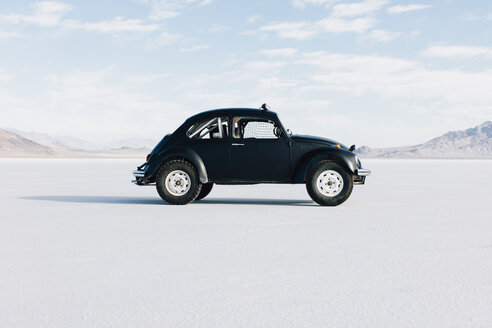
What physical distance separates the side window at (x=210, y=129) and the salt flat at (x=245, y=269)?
6.80 ft

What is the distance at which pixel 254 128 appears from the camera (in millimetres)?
12156

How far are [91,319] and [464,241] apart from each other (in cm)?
512

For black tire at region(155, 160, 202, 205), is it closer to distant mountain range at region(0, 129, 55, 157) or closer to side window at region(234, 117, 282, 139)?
side window at region(234, 117, 282, 139)

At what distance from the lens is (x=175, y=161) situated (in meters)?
11.9

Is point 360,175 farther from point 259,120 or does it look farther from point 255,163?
point 259,120

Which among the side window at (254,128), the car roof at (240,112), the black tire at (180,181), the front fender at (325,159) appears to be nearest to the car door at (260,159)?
the side window at (254,128)

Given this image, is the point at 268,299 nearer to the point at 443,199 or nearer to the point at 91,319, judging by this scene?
the point at 91,319

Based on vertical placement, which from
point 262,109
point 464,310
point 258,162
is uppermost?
point 262,109

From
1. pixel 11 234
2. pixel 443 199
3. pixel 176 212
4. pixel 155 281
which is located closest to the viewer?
pixel 155 281

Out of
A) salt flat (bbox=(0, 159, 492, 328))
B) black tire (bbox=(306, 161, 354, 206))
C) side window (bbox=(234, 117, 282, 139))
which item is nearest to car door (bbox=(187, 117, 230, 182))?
side window (bbox=(234, 117, 282, 139))

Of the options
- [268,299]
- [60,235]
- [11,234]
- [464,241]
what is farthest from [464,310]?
[11,234]

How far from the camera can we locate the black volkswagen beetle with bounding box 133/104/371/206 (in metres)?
11.7

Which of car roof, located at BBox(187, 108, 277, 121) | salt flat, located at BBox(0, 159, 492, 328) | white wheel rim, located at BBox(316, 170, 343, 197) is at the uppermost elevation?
car roof, located at BBox(187, 108, 277, 121)

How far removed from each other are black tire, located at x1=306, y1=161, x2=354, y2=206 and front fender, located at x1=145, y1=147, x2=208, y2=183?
2.10 meters
